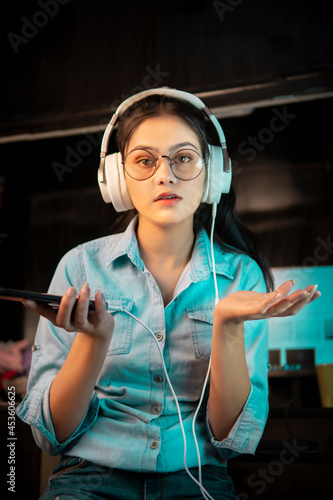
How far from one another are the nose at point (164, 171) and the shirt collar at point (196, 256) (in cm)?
19

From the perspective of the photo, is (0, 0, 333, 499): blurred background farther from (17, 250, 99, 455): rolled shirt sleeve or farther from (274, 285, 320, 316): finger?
(274, 285, 320, 316): finger

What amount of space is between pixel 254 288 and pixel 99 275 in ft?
1.27

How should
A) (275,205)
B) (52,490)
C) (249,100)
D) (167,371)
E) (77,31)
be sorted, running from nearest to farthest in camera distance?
(52,490) < (167,371) < (249,100) < (77,31) < (275,205)

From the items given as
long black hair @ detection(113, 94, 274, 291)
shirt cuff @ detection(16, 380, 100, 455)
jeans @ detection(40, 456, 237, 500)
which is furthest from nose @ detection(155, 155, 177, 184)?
jeans @ detection(40, 456, 237, 500)

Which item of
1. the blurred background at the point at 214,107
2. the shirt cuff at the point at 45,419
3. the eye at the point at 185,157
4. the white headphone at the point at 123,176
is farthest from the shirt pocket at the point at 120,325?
the blurred background at the point at 214,107

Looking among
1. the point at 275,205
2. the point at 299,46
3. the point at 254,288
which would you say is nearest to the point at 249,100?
the point at 299,46

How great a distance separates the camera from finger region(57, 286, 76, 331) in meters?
0.73

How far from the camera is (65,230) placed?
2172 mm

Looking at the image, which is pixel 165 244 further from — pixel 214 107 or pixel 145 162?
pixel 214 107

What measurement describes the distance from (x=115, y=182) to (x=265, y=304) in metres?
0.51

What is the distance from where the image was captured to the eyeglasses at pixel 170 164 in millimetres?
1050

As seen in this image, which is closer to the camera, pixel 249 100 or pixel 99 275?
pixel 99 275

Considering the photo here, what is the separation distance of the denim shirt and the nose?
19 cm

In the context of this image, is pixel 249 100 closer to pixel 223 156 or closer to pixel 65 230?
pixel 223 156
